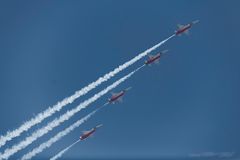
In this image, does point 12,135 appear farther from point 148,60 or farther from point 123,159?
point 148,60

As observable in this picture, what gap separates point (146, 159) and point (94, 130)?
4014mm

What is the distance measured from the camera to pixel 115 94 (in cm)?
3738

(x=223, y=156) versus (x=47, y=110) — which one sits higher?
(x=47, y=110)

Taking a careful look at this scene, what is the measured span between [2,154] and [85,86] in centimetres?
674

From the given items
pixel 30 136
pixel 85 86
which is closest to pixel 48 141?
pixel 30 136

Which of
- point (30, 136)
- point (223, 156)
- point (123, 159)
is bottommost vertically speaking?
point (223, 156)

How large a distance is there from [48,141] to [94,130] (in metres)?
2.93

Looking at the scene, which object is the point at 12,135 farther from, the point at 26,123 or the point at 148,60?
the point at 148,60

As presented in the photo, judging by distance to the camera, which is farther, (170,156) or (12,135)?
(170,156)

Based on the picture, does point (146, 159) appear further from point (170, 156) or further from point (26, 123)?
point (26, 123)

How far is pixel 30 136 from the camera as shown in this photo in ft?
119

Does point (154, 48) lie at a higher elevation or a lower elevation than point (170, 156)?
higher

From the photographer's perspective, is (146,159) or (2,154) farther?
(146,159)

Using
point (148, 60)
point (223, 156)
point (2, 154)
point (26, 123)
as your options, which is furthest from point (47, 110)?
point (223, 156)
